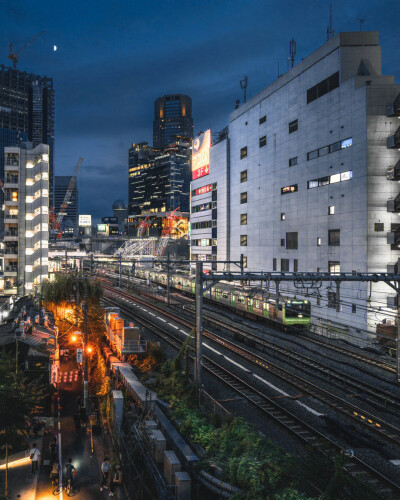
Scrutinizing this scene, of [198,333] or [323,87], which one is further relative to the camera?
[323,87]

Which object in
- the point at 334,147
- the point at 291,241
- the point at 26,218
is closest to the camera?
the point at 334,147

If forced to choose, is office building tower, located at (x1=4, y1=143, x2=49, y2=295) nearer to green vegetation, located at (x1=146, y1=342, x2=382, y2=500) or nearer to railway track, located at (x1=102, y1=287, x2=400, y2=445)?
railway track, located at (x1=102, y1=287, x2=400, y2=445)

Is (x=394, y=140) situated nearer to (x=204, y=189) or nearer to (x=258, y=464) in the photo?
(x=258, y=464)

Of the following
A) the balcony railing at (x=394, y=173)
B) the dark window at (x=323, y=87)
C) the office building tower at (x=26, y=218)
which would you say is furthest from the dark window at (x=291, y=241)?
the office building tower at (x=26, y=218)

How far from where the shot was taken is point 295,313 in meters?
33.9

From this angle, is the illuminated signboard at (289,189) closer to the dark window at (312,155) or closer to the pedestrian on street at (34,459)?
the dark window at (312,155)

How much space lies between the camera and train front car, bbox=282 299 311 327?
3369cm

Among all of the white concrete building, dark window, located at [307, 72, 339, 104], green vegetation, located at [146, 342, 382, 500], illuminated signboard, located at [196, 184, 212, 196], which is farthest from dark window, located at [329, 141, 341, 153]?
green vegetation, located at [146, 342, 382, 500]

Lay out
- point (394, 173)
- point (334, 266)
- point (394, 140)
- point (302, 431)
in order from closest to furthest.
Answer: point (302, 431), point (394, 140), point (394, 173), point (334, 266)

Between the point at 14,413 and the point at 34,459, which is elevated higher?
the point at 14,413

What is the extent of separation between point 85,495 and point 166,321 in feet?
80.7

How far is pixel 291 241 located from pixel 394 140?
1546 centimetres

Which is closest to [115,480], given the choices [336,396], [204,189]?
[336,396]

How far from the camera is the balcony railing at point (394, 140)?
105 feet
